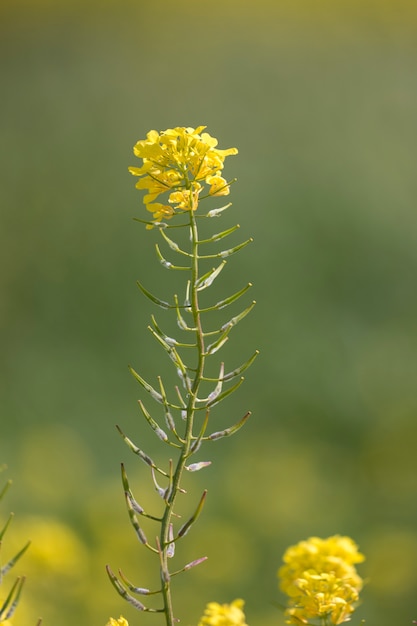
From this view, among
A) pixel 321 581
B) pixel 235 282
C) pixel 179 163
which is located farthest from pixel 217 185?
pixel 235 282

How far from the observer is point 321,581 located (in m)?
1.14

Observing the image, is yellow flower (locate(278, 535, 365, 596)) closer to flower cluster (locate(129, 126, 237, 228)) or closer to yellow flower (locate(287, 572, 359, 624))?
yellow flower (locate(287, 572, 359, 624))

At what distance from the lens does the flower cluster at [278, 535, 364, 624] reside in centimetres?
109

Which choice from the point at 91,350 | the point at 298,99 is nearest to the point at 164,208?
the point at 91,350

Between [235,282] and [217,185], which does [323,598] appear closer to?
[217,185]

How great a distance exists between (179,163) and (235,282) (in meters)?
6.55

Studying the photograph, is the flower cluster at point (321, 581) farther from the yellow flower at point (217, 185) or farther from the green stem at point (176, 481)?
the yellow flower at point (217, 185)

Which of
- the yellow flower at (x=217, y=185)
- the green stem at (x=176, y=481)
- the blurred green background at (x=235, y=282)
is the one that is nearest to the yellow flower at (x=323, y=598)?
the green stem at (x=176, y=481)

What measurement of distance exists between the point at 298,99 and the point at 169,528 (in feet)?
29.9

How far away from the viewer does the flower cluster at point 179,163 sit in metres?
1.07

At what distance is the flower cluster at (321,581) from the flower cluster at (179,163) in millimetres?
461

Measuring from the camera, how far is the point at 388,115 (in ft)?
31.9

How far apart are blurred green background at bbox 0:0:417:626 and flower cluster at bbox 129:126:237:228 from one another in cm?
123

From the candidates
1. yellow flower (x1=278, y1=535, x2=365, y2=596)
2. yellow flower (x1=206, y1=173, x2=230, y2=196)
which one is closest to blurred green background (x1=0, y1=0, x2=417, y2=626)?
yellow flower (x1=278, y1=535, x2=365, y2=596)
